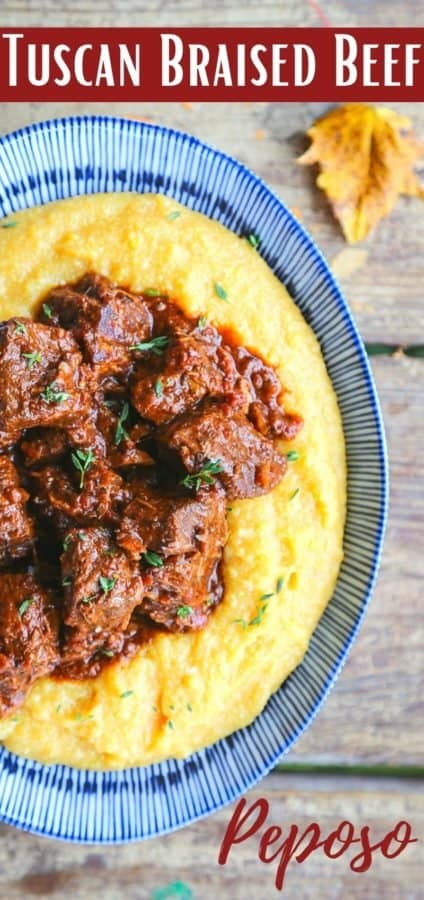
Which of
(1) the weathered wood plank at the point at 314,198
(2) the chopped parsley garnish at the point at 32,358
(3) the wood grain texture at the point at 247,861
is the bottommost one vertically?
(3) the wood grain texture at the point at 247,861

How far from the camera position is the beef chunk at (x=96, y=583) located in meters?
3.38

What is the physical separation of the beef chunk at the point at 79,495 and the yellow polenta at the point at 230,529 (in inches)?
20.7

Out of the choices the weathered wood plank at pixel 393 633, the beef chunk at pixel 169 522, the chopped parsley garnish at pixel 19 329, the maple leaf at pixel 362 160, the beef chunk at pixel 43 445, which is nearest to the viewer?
the chopped parsley garnish at pixel 19 329

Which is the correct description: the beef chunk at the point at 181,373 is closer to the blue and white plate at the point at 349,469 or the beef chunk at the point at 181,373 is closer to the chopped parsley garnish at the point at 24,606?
the blue and white plate at the point at 349,469

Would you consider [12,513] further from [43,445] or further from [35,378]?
[35,378]

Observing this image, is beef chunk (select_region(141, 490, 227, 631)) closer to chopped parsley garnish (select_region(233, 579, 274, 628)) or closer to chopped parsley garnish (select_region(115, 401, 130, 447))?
chopped parsley garnish (select_region(233, 579, 274, 628))

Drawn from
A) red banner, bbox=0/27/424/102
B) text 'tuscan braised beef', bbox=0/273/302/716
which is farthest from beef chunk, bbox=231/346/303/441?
red banner, bbox=0/27/424/102

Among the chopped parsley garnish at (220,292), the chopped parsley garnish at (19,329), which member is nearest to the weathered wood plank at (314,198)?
the chopped parsley garnish at (220,292)

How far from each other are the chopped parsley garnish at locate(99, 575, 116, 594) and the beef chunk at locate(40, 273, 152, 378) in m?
0.79

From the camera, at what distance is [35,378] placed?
3.40 m

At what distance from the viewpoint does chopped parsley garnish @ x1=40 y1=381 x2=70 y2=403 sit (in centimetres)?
335

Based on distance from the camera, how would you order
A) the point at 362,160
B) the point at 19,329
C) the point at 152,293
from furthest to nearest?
the point at 362,160 → the point at 152,293 → the point at 19,329

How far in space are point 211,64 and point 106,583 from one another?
8.55 ft

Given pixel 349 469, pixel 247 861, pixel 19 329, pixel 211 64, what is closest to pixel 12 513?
pixel 19 329
